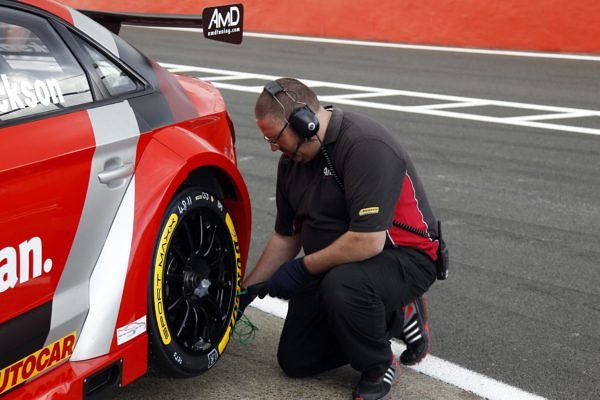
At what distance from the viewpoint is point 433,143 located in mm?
8969

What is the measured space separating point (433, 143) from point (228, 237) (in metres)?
5.38

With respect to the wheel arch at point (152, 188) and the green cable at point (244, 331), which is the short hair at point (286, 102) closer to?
the wheel arch at point (152, 188)

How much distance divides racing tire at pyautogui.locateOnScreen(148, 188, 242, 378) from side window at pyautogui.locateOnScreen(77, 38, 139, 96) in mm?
416

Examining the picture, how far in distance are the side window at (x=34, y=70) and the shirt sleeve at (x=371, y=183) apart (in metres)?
1.01

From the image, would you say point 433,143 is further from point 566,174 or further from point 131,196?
point 131,196

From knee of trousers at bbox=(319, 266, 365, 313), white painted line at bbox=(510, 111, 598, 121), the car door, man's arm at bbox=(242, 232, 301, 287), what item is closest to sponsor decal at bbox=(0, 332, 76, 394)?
the car door

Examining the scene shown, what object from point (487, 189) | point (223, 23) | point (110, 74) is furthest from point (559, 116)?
point (110, 74)

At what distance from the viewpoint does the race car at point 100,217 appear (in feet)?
9.53

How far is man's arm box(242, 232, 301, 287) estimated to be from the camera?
4215 millimetres

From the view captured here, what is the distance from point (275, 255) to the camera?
4.23m

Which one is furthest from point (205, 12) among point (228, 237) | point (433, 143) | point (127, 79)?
point (433, 143)

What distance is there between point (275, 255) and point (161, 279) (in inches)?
36.3

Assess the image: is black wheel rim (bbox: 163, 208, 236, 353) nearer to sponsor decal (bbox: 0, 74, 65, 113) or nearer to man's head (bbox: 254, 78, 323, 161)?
man's head (bbox: 254, 78, 323, 161)

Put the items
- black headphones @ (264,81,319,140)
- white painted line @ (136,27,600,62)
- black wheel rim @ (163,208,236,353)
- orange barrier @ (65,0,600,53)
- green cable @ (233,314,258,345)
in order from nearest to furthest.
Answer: black wheel rim @ (163,208,236,353) → black headphones @ (264,81,319,140) → green cable @ (233,314,258,345) → white painted line @ (136,27,600,62) → orange barrier @ (65,0,600,53)
